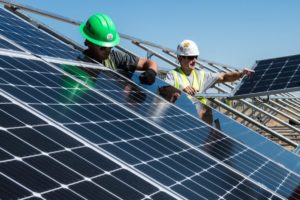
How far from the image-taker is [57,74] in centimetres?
600

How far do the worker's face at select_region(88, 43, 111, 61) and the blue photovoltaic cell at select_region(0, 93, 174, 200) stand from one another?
148 inches

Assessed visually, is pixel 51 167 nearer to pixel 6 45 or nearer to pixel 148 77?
pixel 6 45

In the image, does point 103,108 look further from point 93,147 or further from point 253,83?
point 253,83

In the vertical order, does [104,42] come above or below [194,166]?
above

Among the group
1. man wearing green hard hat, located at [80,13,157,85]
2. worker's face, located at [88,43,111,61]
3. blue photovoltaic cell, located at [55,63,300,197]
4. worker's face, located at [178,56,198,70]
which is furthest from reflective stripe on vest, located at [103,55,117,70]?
worker's face, located at [178,56,198,70]

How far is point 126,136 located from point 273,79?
6.97 meters

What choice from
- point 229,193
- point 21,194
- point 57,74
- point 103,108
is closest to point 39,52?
point 57,74

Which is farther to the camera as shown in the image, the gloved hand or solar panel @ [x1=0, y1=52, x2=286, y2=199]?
the gloved hand

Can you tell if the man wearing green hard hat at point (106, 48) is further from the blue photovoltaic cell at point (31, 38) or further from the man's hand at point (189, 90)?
the man's hand at point (189, 90)

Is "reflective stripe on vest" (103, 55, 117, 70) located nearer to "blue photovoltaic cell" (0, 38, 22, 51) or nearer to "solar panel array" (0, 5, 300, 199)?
"solar panel array" (0, 5, 300, 199)

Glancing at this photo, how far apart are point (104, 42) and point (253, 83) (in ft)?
14.4

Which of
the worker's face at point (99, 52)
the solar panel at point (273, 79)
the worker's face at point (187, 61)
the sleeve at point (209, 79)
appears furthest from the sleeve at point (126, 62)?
the solar panel at point (273, 79)

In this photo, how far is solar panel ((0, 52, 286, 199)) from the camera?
14.8 ft

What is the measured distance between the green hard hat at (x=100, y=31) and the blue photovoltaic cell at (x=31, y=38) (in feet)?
1.17
